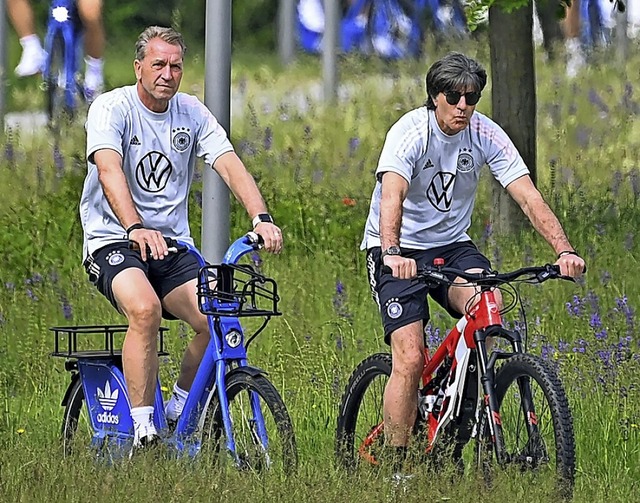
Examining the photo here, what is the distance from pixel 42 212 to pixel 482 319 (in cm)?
609

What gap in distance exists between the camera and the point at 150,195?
24.0 ft

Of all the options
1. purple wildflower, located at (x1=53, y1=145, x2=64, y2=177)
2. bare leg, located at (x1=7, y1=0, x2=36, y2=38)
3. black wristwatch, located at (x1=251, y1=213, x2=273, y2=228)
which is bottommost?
black wristwatch, located at (x1=251, y1=213, x2=273, y2=228)

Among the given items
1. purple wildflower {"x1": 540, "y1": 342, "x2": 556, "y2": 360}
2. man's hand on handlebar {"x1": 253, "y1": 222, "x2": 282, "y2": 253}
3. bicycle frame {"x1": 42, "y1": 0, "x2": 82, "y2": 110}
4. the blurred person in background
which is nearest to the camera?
man's hand on handlebar {"x1": 253, "y1": 222, "x2": 282, "y2": 253}

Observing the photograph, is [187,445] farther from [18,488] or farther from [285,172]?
[285,172]

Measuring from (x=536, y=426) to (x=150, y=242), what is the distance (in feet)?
5.25

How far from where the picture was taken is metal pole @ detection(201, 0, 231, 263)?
8320 millimetres

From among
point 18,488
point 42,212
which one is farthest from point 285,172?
point 18,488

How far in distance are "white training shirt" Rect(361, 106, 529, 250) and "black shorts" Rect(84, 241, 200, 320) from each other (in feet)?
2.51

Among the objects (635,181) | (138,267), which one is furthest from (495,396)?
(635,181)

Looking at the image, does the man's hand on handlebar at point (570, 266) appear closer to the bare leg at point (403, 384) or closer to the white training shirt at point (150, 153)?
the bare leg at point (403, 384)

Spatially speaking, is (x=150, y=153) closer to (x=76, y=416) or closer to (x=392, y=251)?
(x=392, y=251)

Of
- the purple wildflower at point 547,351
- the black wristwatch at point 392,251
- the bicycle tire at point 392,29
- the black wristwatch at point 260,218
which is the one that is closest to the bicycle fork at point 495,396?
the black wristwatch at point 392,251

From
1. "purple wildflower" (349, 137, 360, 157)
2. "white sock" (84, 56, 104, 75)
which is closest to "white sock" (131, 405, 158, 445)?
"purple wildflower" (349, 137, 360, 157)

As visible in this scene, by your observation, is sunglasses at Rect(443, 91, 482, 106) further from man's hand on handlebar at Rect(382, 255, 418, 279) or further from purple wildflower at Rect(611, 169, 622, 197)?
purple wildflower at Rect(611, 169, 622, 197)
